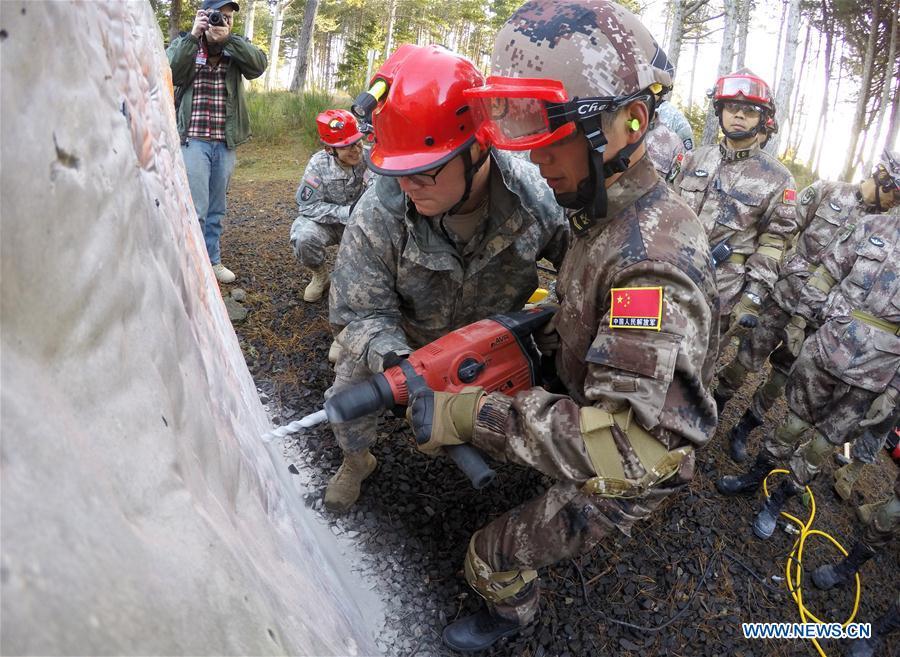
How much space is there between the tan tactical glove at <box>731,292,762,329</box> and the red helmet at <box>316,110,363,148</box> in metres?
3.63

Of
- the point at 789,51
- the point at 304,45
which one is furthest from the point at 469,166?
the point at 304,45

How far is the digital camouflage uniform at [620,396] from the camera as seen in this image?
1.64m

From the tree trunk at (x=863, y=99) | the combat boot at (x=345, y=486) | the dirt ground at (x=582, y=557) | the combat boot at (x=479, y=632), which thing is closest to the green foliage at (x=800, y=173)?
the tree trunk at (x=863, y=99)

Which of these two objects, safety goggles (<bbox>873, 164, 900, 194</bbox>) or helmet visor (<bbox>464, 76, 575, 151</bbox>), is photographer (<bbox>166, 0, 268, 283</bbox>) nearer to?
helmet visor (<bbox>464, 76, 575, 151</bbox>)

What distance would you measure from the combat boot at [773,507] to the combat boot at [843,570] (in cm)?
33

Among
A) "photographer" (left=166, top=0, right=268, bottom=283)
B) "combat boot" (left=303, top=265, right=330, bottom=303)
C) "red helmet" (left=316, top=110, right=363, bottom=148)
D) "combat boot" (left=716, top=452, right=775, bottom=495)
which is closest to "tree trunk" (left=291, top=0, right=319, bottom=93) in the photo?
"red helmet" (left=316, top=110, right=363, bottom=148)

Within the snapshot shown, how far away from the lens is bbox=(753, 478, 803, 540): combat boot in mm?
3481

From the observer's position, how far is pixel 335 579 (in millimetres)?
2096

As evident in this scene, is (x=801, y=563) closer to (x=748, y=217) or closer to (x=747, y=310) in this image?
(x=747, y=310)

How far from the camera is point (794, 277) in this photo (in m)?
4.54

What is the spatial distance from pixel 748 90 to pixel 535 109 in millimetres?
3529

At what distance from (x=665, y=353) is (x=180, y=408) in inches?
51.3

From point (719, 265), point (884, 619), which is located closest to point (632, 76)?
point (719, 265)

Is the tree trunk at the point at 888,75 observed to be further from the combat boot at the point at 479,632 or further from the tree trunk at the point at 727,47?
the combat boot at the point at 479,632
